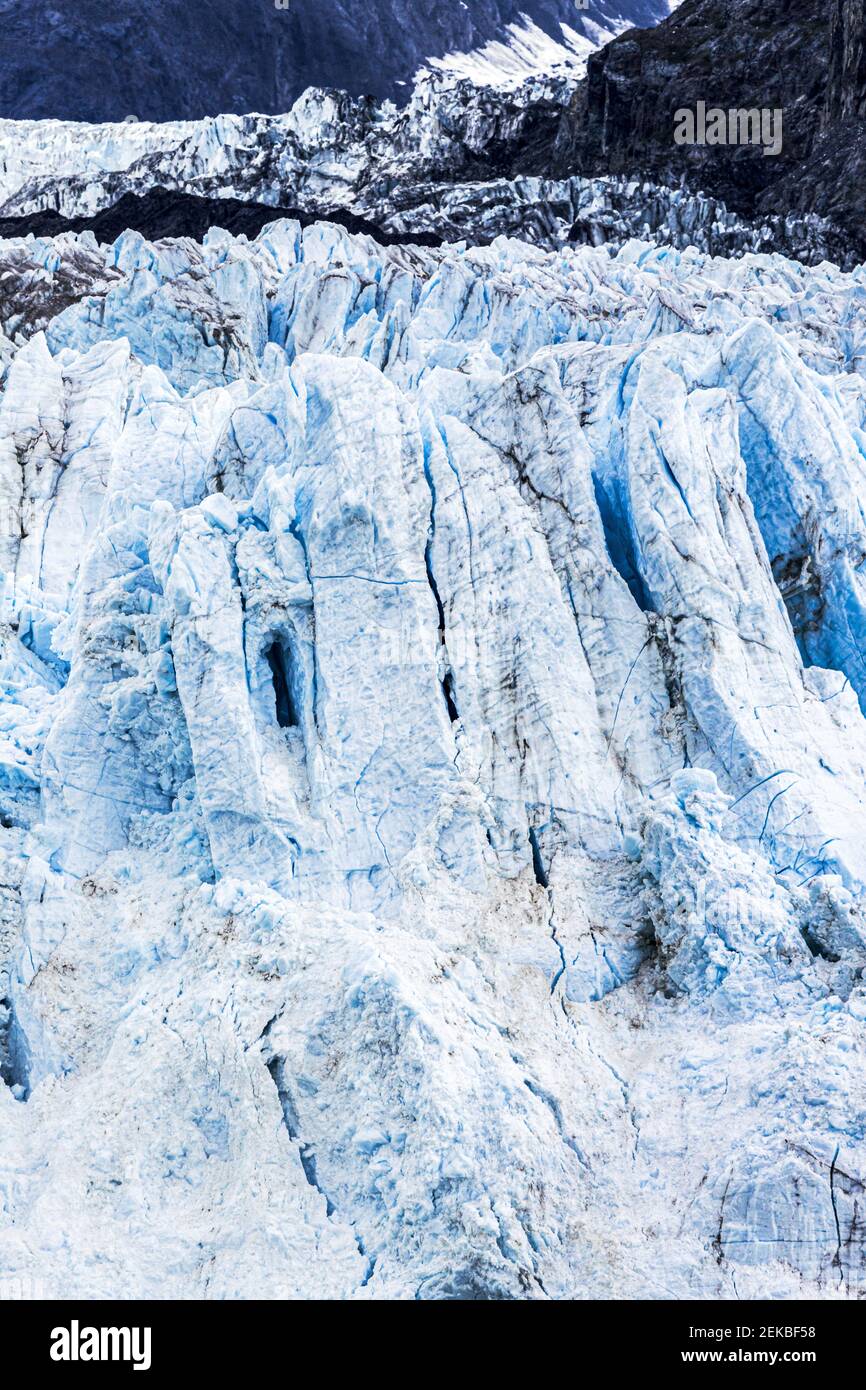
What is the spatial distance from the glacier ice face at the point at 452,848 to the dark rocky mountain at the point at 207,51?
305 ft

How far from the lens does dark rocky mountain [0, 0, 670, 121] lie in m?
93.5

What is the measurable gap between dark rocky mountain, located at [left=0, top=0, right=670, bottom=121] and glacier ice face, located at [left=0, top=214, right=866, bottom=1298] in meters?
93.0

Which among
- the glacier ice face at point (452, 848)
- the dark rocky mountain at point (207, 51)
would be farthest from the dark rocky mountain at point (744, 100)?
the glacier ice face at point (452, 848)

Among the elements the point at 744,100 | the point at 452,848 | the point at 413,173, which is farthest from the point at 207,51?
the point at 452,848

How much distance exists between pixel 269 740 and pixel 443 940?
3.06 metres

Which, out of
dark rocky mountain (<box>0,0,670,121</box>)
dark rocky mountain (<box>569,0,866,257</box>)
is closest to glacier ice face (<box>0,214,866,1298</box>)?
dark rocky mountain (<box>569,0,866,257</box>)

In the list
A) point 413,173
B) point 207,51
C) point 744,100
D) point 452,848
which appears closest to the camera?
point 452,848

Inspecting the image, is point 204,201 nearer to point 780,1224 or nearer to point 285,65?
point 285,65

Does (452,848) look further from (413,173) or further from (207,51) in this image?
(207,51)

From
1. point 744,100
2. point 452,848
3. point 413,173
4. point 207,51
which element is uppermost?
point 207,51

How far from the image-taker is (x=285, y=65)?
333ft

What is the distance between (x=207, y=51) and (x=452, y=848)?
106 m

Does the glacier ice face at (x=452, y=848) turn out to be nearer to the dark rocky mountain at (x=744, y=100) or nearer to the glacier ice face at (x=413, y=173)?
the glacier ice face at (x=413, y=173)

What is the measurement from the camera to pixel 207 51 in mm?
99125
